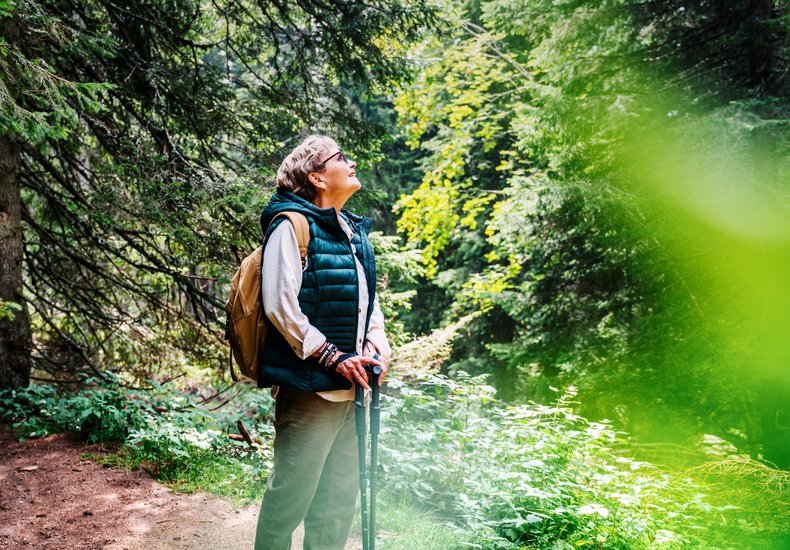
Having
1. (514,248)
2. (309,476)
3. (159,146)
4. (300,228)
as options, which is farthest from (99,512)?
(514,248)

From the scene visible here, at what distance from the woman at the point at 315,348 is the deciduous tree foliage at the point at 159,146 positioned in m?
2.52

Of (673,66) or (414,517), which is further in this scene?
(673,66)

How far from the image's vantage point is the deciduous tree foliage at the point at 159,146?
488cm

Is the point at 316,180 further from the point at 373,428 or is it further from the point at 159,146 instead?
the point at 159,146

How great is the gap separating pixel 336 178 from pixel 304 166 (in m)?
0.16

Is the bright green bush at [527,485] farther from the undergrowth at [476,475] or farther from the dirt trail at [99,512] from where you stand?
the dirt trail at [99,512]

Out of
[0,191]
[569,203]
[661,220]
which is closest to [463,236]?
[569,203]

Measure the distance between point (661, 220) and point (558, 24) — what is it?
8.93ft

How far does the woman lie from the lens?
86.2 inches

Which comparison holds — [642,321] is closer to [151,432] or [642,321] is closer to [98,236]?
[151,432]

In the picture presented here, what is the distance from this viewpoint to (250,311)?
2223 mm

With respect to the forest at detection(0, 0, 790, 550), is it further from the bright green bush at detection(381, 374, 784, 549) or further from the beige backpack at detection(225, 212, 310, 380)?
the beige backpack at detection(225, 212, 310, 380)

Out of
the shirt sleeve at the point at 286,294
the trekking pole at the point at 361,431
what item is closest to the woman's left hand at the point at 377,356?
the trekking pole at the point at 361,431

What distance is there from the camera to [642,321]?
234 inches
